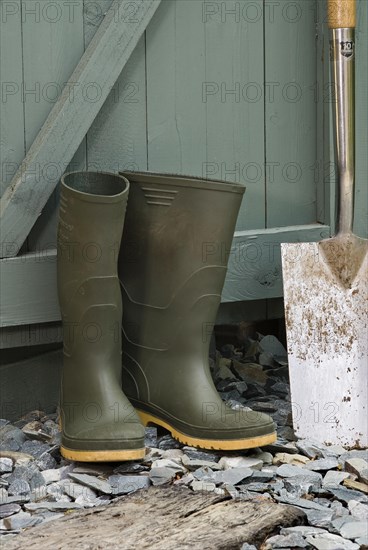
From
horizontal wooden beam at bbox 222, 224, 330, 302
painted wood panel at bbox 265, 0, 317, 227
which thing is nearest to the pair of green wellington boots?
horizontal wooden beam at bbox 222, 224, 330, 302

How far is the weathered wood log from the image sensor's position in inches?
66.9

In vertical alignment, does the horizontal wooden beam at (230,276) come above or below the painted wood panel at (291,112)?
below

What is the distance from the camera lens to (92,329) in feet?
7.00

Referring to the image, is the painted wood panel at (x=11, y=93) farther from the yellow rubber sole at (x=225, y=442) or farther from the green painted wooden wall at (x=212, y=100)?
the yellow rubber sole at (x=225, y=442)

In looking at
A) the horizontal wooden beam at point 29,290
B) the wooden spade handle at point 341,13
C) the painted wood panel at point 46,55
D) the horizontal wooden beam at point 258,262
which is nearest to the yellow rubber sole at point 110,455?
the horizontal wooden beam at point 29,290

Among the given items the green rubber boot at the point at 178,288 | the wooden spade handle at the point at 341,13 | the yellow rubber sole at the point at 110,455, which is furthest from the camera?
the wooden spade handle at the point at 341,13

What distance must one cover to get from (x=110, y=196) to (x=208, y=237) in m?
0.25

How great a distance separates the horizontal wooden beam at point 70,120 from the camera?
2330mm

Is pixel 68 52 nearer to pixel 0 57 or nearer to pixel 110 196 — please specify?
pixel 0 57

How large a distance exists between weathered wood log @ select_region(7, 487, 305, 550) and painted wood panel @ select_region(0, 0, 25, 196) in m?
0.86

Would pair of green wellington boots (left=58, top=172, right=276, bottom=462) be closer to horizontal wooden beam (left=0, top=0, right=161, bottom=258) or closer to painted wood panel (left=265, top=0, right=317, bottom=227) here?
horizontal wooden beam (left=0, top=0, right=161, bottom=258)

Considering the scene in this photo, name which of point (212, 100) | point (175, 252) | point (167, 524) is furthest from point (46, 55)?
point (167, 524)

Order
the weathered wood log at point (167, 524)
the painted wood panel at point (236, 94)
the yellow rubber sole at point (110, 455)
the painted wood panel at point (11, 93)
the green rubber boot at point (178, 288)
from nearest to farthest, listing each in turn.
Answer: the weathered wood log at point (167, 524) < the yellow rubber sole at point (110, 455) < the green rubber boot at point (178, 288) < the painted wood panel at point (11, 93) < the painted wood panel at point (236, 94)

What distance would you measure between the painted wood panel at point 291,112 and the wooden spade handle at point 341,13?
227 millimetres
